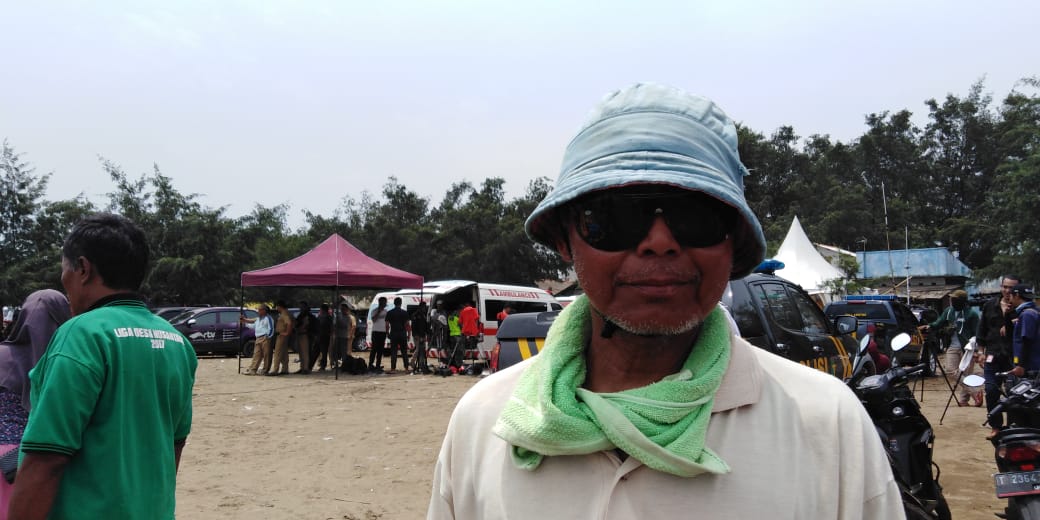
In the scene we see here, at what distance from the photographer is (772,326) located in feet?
20.7

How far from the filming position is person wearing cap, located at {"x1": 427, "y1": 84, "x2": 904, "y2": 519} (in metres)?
1.11

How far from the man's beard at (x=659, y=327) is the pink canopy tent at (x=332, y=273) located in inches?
527

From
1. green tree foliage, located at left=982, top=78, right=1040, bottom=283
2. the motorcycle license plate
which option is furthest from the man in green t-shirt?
green tree foliage, located at left=982, top=78, right=1040, bottom=283

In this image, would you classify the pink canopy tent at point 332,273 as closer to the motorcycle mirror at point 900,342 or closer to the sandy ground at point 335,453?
the sandy ground at point 335,453

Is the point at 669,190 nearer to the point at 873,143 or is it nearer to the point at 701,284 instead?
the point at 701,284

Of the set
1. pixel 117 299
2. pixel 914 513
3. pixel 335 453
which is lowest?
pixel 335 453

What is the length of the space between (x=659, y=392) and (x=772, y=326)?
5558 mm

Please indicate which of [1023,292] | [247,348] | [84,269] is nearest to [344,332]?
[247,348]

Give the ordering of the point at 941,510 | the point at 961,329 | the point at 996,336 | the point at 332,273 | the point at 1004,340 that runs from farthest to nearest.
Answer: the point at 332,273, the point at 961,329, the point at 996,336, the point at 1004,340, the point at 941,510

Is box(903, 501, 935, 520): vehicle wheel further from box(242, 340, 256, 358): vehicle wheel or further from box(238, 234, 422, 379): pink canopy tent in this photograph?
box(242, 340, 256, 358): vehicle wheel

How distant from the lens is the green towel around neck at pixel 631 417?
110 cm

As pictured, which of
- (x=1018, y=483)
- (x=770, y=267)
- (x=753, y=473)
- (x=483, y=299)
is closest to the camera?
(x=753, y=473)

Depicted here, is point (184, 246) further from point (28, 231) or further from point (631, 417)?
point (631, 417)

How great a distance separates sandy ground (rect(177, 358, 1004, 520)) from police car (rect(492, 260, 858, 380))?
4.63ft
